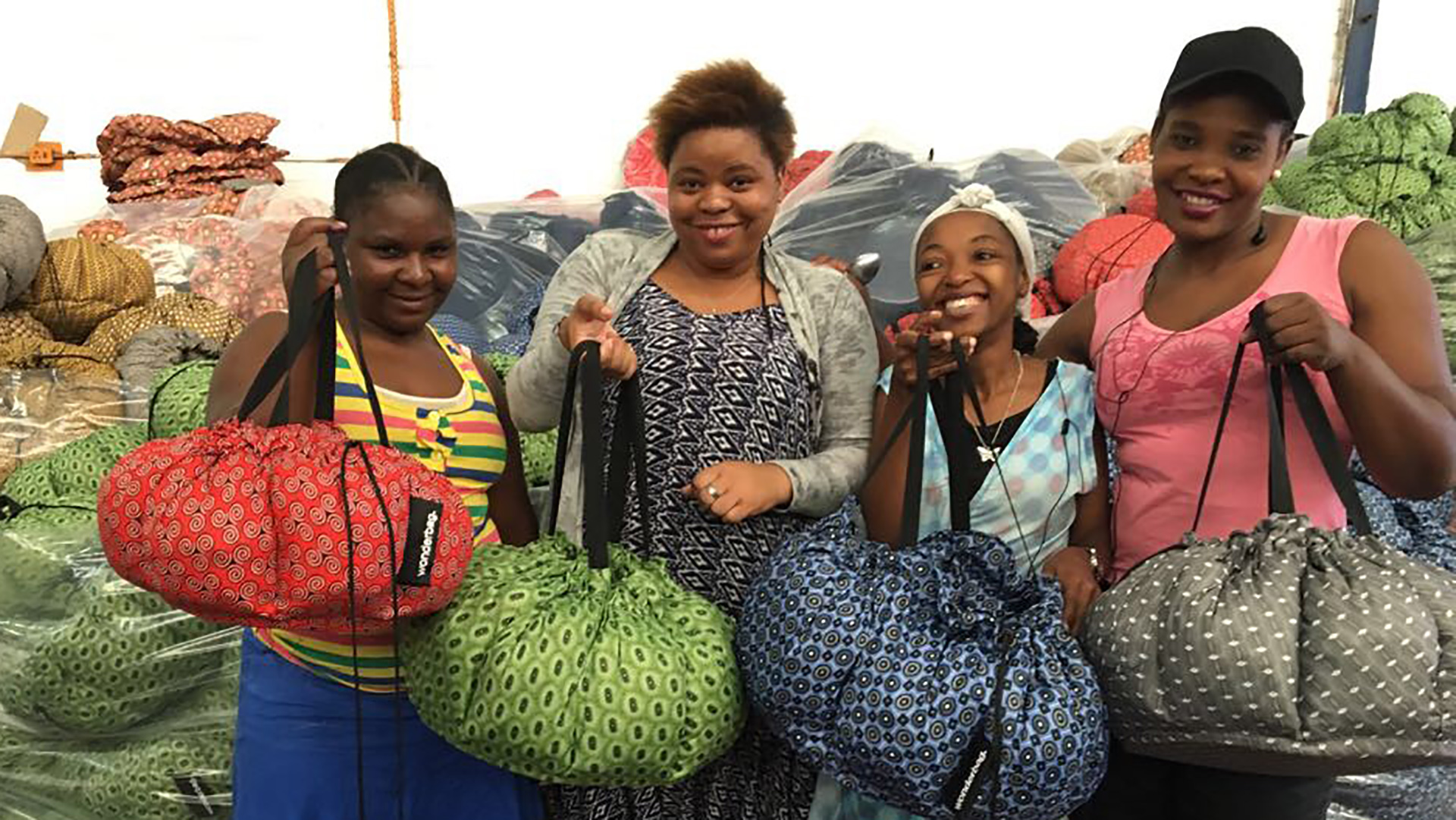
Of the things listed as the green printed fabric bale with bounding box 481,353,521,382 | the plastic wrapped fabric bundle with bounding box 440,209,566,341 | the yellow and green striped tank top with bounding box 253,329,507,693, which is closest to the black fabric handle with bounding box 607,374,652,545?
the yellow and green striped tank top with bounding box 253,329,507,693

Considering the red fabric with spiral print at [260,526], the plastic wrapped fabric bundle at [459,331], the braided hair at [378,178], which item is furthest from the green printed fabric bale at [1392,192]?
the red fabric with spiral print at [260,526]

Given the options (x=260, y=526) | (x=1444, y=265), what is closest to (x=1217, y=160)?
(x=260, y=526)

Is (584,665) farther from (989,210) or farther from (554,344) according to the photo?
(989,210)

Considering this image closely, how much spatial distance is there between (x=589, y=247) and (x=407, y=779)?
0.82 meters

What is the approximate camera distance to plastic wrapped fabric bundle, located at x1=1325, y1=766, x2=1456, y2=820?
226 centimetres

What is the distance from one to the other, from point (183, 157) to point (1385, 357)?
14.9 feet

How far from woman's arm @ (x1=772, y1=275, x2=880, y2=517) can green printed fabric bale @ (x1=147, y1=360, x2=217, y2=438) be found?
1200mm

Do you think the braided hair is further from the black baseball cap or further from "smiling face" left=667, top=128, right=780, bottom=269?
the black baseball cap

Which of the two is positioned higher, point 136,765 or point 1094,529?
point 1094,529

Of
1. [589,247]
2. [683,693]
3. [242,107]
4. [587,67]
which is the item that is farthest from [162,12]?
[683,693]

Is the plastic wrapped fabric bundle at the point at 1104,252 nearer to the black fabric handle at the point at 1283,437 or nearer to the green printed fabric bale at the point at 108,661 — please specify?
the black fabric handle at the point at 1283,437

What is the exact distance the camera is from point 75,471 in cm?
240

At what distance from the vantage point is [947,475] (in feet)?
4.68

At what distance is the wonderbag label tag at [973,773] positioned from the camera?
107 cm
